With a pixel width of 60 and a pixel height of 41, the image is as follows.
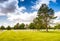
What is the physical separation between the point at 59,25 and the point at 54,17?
13386mm

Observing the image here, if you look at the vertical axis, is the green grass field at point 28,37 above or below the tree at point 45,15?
below

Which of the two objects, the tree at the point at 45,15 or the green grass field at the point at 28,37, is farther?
the tree at the point at 45,15

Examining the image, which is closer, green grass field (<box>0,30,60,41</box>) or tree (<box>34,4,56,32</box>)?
green grass field (<box>0,30,60,41</box>)

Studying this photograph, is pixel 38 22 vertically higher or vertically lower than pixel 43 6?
lower

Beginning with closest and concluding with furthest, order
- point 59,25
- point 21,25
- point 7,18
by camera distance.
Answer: point 7,18 → point 59,25 → point 21,25

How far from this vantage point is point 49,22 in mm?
50719

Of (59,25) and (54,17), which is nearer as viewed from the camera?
(54,17)

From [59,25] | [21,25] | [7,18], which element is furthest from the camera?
[21,25]

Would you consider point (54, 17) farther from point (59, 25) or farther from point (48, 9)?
point (59, 25)

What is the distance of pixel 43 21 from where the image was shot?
51375 millimetres

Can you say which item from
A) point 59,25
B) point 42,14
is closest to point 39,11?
point 42,14

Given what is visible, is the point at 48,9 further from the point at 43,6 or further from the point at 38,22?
the point at 38,22

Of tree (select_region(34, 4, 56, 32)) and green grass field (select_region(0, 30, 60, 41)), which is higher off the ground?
tree (select_region(34, 4, 56, 32))

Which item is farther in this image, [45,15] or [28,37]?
[45,15]
